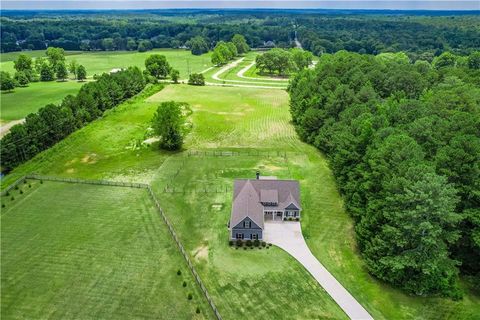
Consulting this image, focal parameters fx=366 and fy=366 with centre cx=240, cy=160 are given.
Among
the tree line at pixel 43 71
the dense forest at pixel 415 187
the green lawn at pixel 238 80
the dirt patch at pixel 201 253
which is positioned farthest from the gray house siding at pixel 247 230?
the tree line at pixel 43 71

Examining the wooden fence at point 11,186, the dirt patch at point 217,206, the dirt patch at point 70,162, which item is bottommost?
the dirt patch at point 217,206

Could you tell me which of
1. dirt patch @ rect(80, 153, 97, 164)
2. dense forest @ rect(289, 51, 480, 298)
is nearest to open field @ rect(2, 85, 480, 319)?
dirt patch @ rect(80, 153, 97, 164)

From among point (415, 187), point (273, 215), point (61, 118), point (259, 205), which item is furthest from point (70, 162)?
point (415, 187)

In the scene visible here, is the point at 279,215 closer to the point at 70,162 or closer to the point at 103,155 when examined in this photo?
the point at 103,155

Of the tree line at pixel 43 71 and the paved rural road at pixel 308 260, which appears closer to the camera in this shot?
the paved rural road at pixel 308 260

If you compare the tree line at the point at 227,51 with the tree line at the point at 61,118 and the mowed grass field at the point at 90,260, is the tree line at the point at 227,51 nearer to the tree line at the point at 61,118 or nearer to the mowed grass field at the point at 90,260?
the tree line at the point at 61,118

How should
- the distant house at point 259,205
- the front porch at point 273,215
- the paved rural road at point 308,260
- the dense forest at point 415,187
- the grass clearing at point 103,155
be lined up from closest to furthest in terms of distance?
the paved rural road at point 308,260
the dense forest at point 415,187
the distant house at point 259,205
the front porch at point 273,215
the grass clearing at point 103,155
